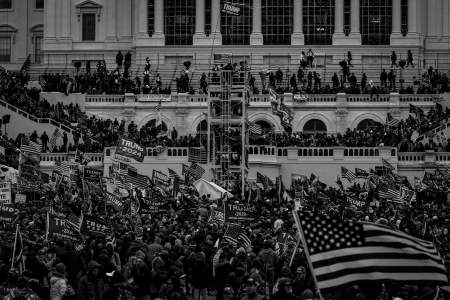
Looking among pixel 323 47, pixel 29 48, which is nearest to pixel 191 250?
pixel 323 47

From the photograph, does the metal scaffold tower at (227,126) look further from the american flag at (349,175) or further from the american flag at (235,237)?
the american flag at (235,237)

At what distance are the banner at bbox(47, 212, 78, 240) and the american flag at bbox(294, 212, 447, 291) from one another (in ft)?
47.8

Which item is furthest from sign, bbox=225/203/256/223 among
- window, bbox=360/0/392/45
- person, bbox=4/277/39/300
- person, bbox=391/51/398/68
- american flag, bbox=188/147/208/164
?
window, bbox=360/0/392/45

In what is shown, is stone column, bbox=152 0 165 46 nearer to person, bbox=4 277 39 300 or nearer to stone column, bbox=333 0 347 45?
stone column, bbox=333 0 347 45

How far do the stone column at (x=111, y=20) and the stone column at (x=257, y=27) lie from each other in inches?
367

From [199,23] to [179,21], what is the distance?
1.32 m

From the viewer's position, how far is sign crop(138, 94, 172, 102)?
83938mm

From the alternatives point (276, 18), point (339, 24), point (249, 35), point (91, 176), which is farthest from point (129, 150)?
point (339, 24)

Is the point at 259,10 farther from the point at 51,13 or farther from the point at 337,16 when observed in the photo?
the point at 51,13

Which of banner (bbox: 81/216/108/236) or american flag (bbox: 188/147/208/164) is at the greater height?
american flag (bbox: 188/147/208/164)

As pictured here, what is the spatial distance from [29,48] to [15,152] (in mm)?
30928

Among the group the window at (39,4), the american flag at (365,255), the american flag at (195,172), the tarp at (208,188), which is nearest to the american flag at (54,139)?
the american flag at (195,172)

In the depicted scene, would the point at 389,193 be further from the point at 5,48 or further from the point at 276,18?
the point at 5,48

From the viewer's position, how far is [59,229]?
35.4 metres
